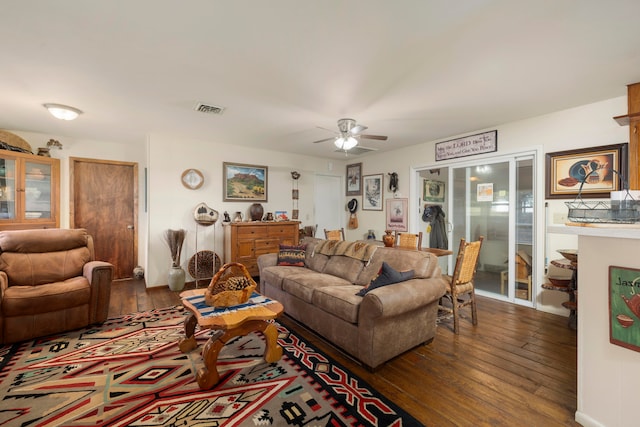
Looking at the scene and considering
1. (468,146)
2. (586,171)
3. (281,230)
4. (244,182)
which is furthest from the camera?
(244,182)

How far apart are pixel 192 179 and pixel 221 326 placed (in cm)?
350

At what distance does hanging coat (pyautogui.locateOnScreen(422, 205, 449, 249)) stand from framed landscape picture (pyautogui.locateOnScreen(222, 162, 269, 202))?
122 inches

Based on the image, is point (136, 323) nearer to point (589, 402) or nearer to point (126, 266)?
point (126, 266)

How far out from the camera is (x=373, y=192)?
5891mm

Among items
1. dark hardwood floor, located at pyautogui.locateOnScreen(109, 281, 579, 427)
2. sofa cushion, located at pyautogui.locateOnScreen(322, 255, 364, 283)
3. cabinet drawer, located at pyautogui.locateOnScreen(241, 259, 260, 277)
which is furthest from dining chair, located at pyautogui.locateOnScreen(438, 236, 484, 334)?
cabinet drawer, located at pyautogui.locateOnScreen(241, 259, 260, 277)

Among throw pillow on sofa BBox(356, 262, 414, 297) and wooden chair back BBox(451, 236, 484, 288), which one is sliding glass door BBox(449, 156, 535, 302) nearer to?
wooden chair back BBox(451, 236, 484, 288)

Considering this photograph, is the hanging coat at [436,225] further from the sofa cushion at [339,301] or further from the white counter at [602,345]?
the white counter at [602,345]

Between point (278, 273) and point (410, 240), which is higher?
point (410, 240)

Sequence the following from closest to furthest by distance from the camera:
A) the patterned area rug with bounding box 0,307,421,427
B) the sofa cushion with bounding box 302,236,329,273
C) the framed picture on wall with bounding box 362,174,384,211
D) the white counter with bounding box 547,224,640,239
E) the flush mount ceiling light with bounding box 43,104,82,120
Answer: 1. the white counter with bounding box 547,224,640,239
2. the patterned area rug with bounding box 0,307,421,427
3. the flush mount ceiling light with bounding box 43,104,82,120
4. the sofa cushion with bounding box 302,236,329,273
5. the framed picture on wall with bounding box 362,174,384,211

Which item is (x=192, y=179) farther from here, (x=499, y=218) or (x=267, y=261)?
(x=499, y=218)

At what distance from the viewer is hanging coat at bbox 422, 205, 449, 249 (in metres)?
4.88

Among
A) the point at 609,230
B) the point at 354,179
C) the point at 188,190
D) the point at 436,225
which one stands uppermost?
the point at 354,179

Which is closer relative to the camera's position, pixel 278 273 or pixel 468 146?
pixel 278 273

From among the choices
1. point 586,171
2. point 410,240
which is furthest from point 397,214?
point 586,171
